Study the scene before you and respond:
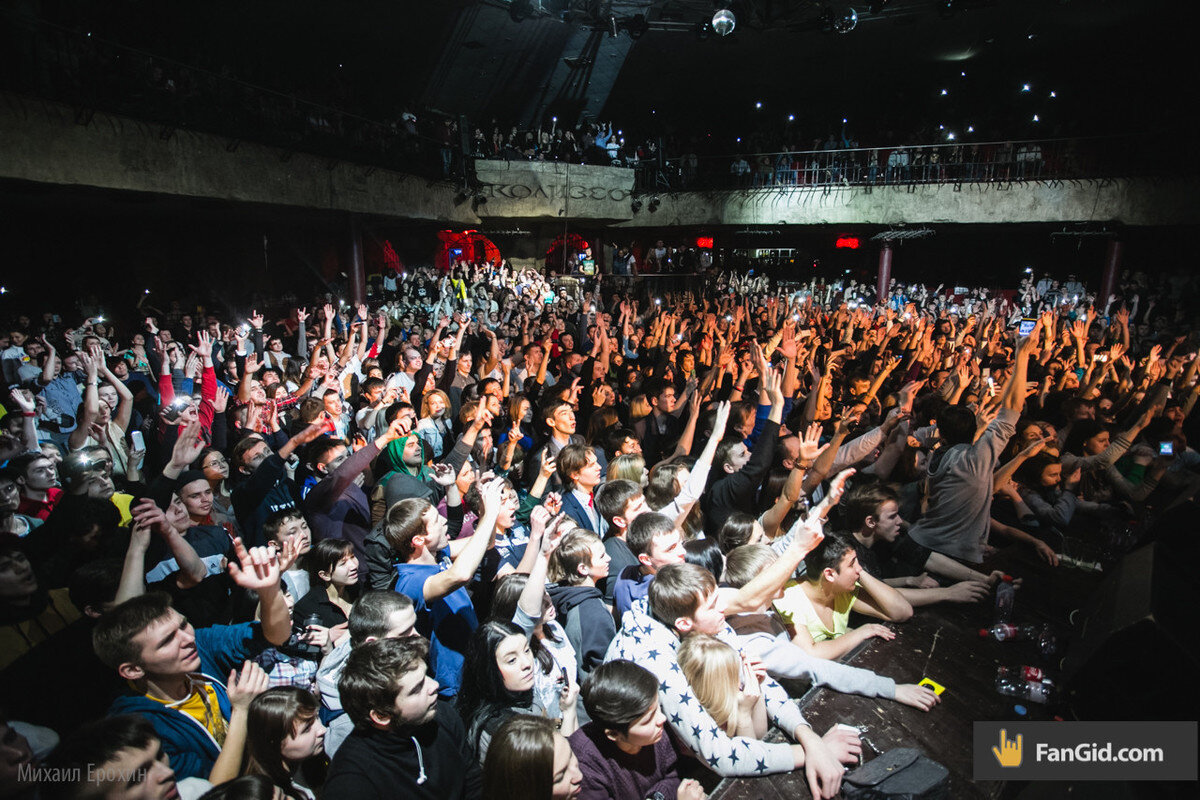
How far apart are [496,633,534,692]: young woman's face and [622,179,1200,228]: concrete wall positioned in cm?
1640

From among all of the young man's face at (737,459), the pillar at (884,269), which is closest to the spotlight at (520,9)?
the pillar at (884,269)

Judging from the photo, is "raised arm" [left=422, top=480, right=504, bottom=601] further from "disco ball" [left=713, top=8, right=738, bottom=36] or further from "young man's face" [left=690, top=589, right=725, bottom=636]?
"disco ball" [left=713, top=8, right=738, bottom=36]

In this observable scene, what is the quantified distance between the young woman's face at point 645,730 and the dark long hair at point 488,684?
0.39 m

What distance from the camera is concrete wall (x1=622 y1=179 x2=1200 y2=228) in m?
13.0

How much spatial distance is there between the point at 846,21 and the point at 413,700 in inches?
654

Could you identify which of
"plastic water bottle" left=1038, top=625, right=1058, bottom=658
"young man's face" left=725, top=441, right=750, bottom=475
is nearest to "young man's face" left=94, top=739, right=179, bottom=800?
"young man's face" left=725, top=441, right=750, bottom=475

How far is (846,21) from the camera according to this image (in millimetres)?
13766

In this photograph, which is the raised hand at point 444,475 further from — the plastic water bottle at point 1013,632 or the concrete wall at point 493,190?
the concrete wall at point 493,190

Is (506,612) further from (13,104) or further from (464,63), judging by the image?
(464,63)

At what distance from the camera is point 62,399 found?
193 inches

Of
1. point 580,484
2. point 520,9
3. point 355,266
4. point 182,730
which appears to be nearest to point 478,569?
point 580,484

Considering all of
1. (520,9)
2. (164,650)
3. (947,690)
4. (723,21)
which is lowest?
(947,690)

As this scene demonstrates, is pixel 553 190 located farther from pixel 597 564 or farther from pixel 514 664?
pixel 514 664

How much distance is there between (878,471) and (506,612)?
2740 mm
